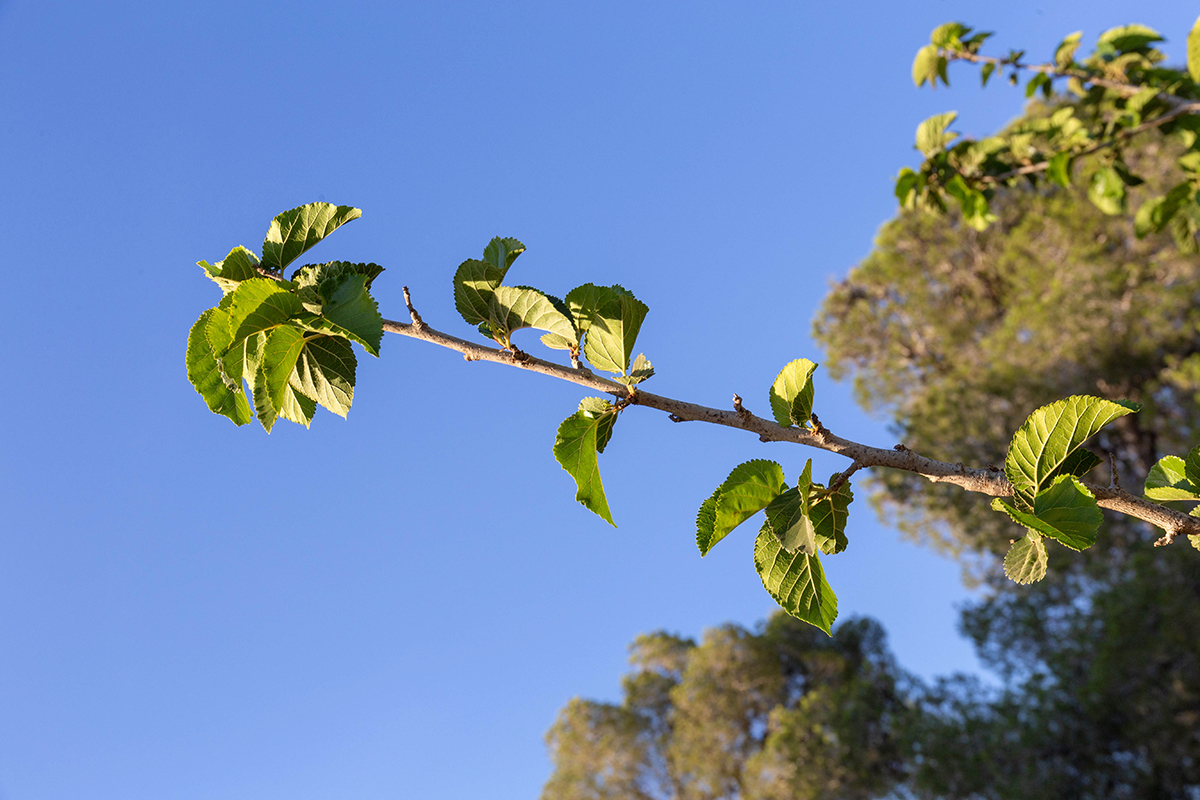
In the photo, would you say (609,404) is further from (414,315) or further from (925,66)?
(925,66)

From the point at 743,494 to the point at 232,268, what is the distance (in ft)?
1.79

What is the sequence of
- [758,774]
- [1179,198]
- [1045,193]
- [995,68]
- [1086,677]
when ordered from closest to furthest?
1. [1179,198]
2. [995,68]
3. [1086,677]
4. [1045,193]
5. [758,774]

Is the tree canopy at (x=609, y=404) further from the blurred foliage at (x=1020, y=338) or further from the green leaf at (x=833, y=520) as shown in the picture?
the blurred foliage at (x=1020, y=338)

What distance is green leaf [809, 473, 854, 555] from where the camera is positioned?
0.81m

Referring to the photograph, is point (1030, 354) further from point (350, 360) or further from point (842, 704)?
point (350, 360)

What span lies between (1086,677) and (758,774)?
4.93 m

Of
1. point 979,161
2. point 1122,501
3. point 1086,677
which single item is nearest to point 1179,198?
point 979,161

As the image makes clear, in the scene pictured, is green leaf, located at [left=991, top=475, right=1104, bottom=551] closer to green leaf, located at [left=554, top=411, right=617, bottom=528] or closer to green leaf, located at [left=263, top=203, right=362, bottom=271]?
green leaf, located at [left=554, top=411, right=617, bottom=528]

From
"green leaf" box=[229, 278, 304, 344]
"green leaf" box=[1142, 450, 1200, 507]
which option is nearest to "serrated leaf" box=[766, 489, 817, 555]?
"green leaf" box=[1142, 450, 1200, 507]

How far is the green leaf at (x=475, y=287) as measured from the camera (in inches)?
30.6

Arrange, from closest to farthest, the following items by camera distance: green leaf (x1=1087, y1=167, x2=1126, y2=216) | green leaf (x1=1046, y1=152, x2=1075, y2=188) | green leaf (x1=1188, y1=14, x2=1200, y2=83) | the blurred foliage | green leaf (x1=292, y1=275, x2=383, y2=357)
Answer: green leaf (x1=292, y1=275, x2=383, y2=357) → green leaf (x1=1188, y1=14, x2=1200, y2=83) → green leaf (x1=1046, y1=152, x2=1075, y2=188) → green leaf (x1=1087, y1=167, x2=1126, y2=216) → the blurred foliage

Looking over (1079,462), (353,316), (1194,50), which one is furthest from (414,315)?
(1194,50)

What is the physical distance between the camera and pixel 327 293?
70 centimetres

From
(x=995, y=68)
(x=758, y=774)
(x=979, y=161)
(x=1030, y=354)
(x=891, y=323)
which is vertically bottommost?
(x=979, y=161)
